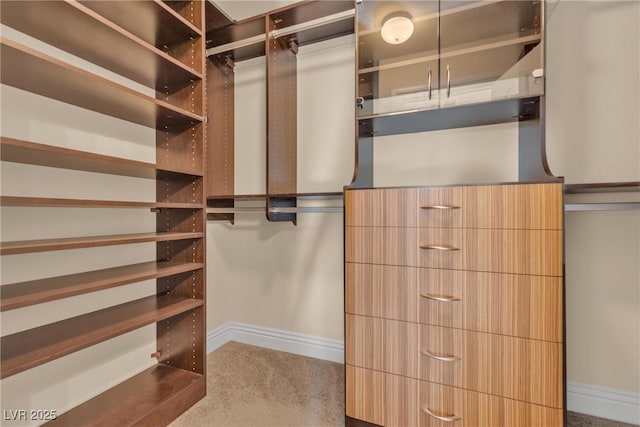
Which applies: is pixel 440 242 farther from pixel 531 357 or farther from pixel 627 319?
pixel 627 319

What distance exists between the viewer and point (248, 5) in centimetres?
193

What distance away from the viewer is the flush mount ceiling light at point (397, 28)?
1495mm

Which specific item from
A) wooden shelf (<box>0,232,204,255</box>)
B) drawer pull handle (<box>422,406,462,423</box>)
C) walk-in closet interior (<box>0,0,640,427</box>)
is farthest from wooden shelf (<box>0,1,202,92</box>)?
drawer pull handle (<box>422,406,462,423</box>)

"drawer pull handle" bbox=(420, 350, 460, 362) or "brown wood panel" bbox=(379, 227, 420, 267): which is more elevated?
"brown wood panel" bbox=(379, 227, 420, 267)

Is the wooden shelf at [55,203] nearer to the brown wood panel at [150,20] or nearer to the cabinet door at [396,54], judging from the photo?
the brown wood panel at [150,20]

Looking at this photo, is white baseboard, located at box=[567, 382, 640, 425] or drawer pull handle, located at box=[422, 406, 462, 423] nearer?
drawer pull handle, located at box=[422, 406, 462, 423]

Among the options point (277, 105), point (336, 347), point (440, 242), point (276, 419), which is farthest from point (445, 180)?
point (276, 419)

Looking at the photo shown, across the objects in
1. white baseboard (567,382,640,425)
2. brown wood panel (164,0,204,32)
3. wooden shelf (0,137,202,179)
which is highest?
brown wood panel (164,0,204,32)

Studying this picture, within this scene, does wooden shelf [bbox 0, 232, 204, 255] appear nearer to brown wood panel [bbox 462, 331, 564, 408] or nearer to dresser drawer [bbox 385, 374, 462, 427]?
dresser drawer [bbox 385, 374, 462, 427]

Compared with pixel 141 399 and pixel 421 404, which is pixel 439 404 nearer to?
pixel 421 404

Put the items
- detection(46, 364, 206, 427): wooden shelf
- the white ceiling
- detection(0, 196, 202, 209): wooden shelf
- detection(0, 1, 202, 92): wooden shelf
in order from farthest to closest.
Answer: the white ceiling
detection(46, 364, 206, 427): wooden shelf
detection(0, 1, 202, 92): wooden shelf
detection(0, 196, 202, 209): wooden shelf

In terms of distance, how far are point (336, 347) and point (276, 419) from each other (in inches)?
24.1

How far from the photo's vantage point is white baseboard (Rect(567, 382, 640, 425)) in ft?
4.54

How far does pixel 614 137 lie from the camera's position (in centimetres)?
140
